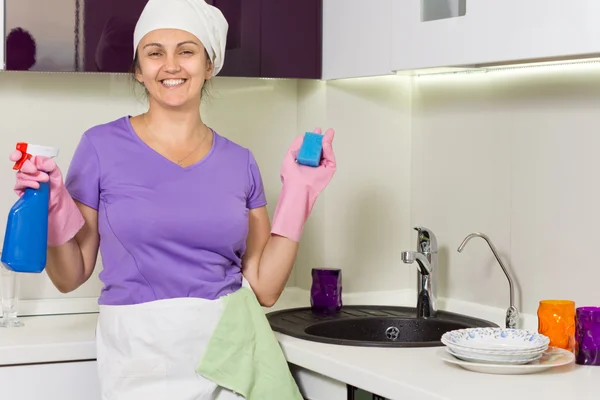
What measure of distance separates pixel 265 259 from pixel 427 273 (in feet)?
1.50

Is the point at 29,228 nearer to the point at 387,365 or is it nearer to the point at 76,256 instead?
the point at 76,256

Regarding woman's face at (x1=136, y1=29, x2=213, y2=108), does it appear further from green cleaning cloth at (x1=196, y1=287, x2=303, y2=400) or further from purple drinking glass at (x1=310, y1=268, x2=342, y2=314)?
purple drinking glass at (x1=310, y1=268, x2=342, y2=314)

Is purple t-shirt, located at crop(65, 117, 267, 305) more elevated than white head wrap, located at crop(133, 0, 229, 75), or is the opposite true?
white head wrap, located at crop(133, 0, 229, 75)

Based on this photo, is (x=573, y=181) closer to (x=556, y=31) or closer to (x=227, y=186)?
(x=556, y=31)

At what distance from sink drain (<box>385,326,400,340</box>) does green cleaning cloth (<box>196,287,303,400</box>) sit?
0.43 m

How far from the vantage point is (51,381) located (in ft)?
6.62

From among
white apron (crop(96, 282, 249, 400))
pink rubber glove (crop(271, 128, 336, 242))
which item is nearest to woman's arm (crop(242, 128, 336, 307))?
pink rubber glove (crop(271, 128, 336, 242))

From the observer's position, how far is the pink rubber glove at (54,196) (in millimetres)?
1720

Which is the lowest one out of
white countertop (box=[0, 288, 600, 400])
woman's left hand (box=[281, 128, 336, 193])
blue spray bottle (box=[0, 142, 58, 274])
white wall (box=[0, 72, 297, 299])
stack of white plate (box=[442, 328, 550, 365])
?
white countertop (box=[0, 288, 600, 400])

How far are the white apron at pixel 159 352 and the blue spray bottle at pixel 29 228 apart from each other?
210 millimetres

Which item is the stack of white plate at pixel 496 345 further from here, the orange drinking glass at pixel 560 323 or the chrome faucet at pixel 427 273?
the chrome faucet at pixel 427 273

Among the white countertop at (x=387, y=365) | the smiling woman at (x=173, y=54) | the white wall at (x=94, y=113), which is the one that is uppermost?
the smiling woman at (x=173, y=54)

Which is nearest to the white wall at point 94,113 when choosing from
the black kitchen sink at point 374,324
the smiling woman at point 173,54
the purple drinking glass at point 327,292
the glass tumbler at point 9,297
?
the glass tumbler at point 9,297

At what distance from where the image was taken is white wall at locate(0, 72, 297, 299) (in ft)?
7.93
